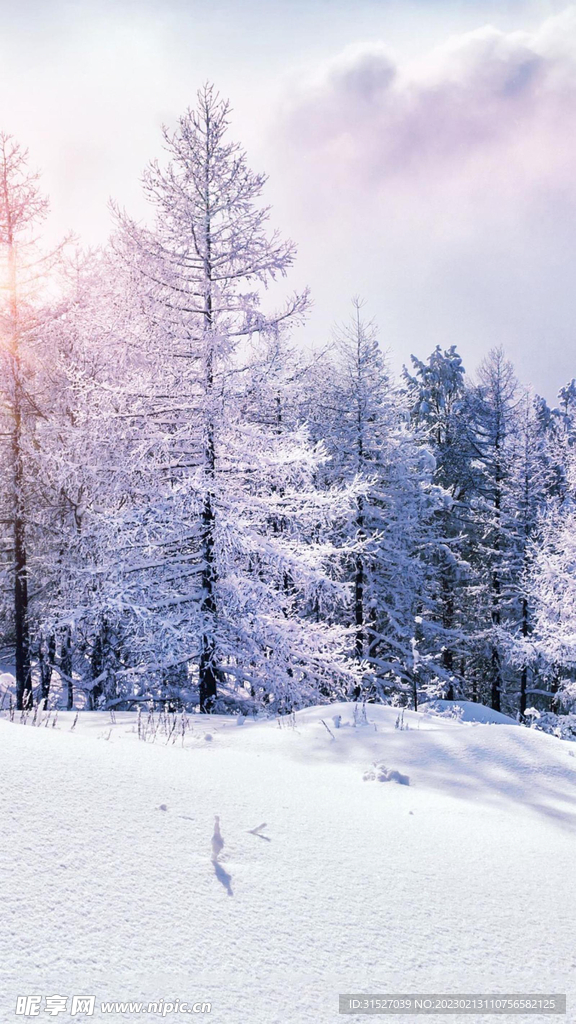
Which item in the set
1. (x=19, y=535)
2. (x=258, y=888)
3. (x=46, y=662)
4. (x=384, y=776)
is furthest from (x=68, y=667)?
(x=258, y=888)

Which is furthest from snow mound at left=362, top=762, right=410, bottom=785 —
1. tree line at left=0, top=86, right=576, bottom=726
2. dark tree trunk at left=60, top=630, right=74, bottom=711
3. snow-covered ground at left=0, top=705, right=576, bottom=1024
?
dark tree trunk at left=60, top=630, right=74, bottom=711

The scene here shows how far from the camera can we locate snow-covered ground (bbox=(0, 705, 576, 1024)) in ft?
4.46

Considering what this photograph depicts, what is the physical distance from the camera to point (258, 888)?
181cm

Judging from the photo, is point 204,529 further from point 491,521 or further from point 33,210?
point 491,521

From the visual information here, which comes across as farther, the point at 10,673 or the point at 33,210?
the point at 10,673

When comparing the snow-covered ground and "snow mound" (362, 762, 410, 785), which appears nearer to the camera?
the snow-covered ground

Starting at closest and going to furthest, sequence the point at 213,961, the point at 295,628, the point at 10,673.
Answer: the point at 213,961 < the point at 295,628 < the point at 10,673

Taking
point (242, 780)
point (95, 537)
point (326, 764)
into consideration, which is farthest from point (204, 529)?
point (242, 780)

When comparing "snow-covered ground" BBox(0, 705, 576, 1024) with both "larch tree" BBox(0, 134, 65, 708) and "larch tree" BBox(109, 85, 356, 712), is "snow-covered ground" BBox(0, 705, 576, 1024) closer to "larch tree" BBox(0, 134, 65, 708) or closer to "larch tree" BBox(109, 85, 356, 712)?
"larch tree" BBox(109, 85, 356, 712)

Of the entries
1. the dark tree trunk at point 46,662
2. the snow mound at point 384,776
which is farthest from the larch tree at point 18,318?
the snow mound at point 384,776

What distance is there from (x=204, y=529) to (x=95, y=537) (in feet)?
6.75

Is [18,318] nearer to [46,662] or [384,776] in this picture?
[46,662]

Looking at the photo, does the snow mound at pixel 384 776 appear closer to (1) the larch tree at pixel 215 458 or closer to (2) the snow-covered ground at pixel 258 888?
(2) the snow-covered ground at pixel 258 888

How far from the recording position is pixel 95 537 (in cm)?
1007
